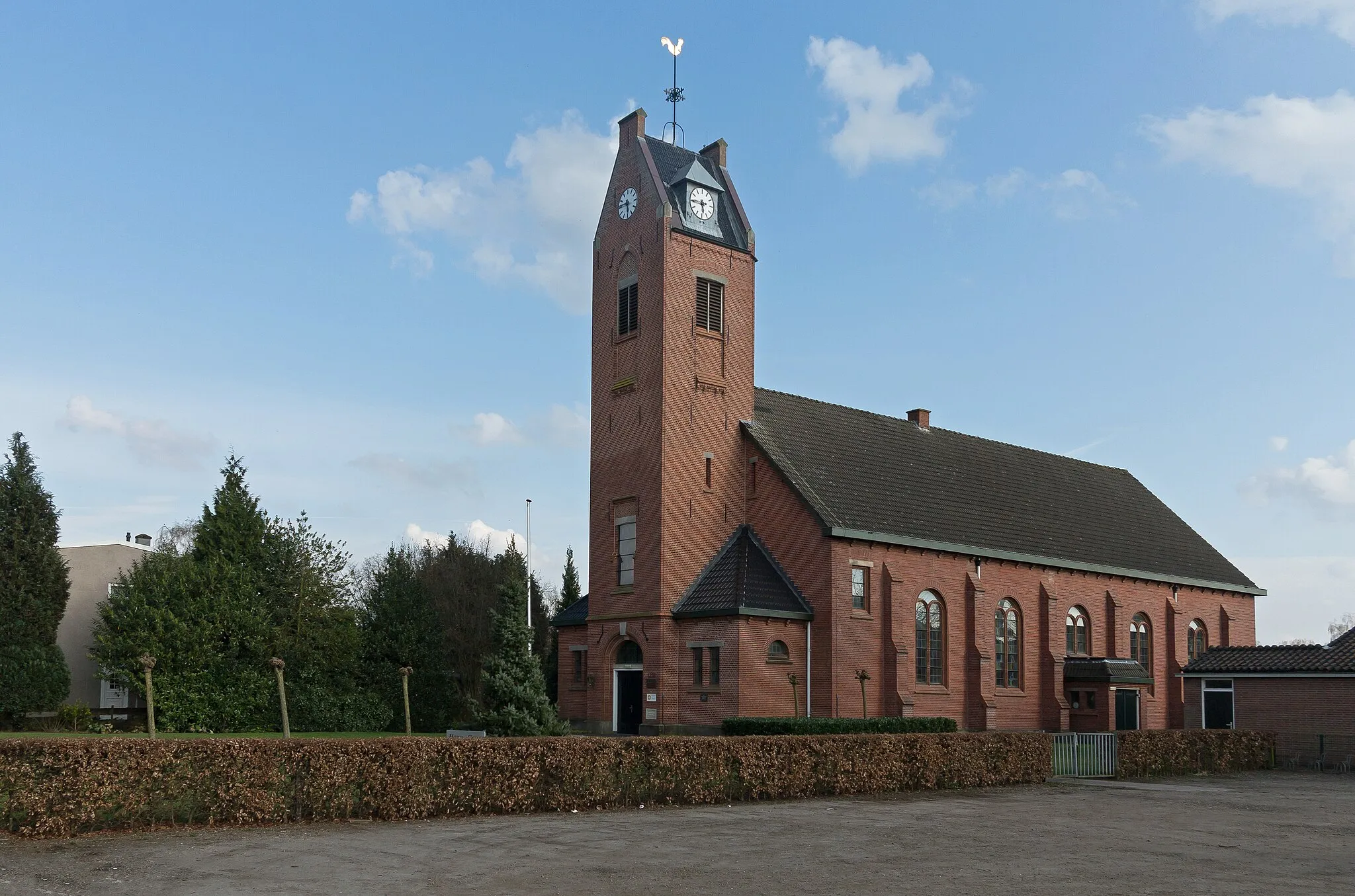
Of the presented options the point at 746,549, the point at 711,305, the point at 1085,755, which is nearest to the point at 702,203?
the point at 711,305

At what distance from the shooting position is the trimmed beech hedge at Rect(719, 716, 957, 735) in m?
30.9

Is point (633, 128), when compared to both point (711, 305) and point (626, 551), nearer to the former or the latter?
point (711, 305)

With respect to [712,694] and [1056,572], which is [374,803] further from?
[1056,572]

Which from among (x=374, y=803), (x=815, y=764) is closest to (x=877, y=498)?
(x=815, y=764)

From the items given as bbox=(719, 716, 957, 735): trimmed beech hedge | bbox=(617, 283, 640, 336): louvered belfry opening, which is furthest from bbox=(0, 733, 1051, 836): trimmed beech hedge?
bbox=(617, 283, 640, 336): louvered belfry opening

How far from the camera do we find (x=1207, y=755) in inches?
1358

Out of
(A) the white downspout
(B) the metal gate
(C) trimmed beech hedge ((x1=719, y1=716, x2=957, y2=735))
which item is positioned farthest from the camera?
(A) the white downspout

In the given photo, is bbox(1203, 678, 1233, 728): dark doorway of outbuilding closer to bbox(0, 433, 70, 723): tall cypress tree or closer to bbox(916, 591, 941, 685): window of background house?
bbox(916, 591, 941, 685): window of background house

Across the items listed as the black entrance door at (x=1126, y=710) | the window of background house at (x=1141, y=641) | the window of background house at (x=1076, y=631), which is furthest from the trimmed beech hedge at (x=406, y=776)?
the window of background house at (x=1141, y=641)

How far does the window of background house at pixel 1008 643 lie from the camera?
43750 mm

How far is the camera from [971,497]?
4628 centimetres

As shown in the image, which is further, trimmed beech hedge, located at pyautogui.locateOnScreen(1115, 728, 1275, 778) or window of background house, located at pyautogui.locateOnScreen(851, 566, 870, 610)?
window of background house, located at pyautogui.locateOnScreen(851, 566, 870, 610)

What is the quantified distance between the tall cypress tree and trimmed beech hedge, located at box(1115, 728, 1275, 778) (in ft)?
120

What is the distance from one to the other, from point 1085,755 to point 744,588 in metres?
10.8
